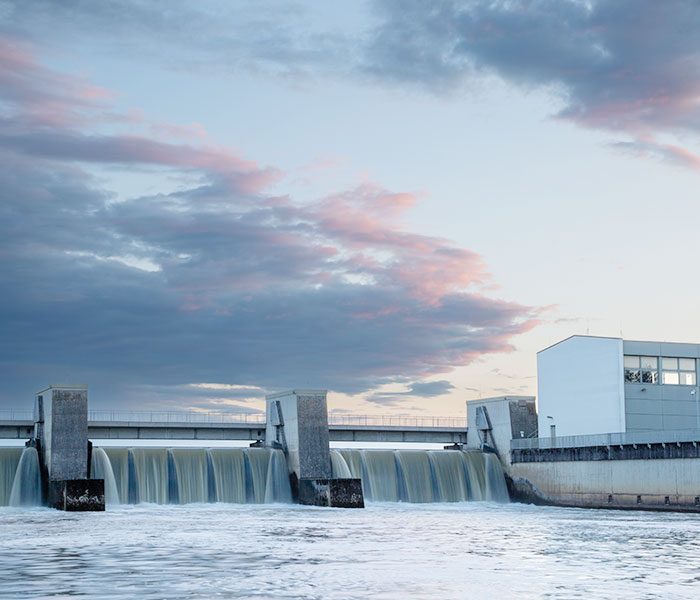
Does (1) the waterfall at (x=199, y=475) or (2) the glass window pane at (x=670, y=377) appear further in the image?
(2) the glass window pane at (x=670, y=377)

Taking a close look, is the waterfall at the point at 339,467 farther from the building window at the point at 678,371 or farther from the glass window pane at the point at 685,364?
the glass window pane at the point at 685,364

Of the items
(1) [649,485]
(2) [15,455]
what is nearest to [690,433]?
(1) [649,485]

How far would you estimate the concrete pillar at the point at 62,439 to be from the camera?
2522 inches

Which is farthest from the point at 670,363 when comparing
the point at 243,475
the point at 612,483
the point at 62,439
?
the point at 62,439

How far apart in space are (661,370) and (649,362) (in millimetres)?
Answer: 1041

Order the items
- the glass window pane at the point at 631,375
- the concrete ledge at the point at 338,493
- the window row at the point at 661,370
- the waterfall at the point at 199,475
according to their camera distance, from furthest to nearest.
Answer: the window row at the point at 661,370
the glass window pane at the point at 631,375
the concrete ledge at the point at 338,493
the waterfall at the point at 199,475

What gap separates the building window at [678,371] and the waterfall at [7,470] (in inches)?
1703

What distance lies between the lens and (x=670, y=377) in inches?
2921

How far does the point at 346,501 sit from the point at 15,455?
20.6 metres

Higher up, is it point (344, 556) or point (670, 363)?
point (670, 363)

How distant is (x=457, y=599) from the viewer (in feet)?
77.4

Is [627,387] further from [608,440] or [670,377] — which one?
[608,440]

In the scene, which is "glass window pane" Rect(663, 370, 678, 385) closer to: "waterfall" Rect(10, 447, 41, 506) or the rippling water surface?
the rippling water surface

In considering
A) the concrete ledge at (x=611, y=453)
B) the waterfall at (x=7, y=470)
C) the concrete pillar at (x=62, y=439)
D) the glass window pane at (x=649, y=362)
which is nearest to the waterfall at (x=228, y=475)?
the concrete pillar at (x=62, y=439)
